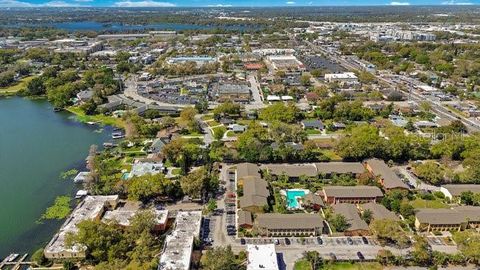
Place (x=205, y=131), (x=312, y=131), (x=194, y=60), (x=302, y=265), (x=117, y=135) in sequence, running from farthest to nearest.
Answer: (x=194, y=60), (x=205, y=131), (x=312, y=131), (x=117, y=135), (x=302, y=265)

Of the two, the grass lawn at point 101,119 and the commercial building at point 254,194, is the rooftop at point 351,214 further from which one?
the grass lawn at point 101,119

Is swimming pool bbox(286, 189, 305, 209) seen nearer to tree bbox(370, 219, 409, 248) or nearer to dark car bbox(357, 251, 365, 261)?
tree bbox(370, 219, 409, 248)

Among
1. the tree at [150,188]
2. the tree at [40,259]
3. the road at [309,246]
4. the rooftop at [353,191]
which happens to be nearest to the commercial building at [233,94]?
the tree at [150,188]

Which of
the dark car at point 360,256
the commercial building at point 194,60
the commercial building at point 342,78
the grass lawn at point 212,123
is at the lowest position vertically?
the dark car at point 360,256

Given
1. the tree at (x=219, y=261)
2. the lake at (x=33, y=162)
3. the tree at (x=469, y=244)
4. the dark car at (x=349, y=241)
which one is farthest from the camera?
the lake at (x=33, y=162)

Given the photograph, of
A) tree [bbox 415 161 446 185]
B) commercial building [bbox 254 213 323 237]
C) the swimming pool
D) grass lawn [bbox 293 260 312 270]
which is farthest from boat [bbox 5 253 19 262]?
tree [bbox 415 161 446 185]

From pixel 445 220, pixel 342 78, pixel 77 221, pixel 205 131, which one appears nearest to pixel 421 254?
pixel 445 220

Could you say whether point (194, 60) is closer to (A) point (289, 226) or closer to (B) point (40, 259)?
(A) point (289, 226)
